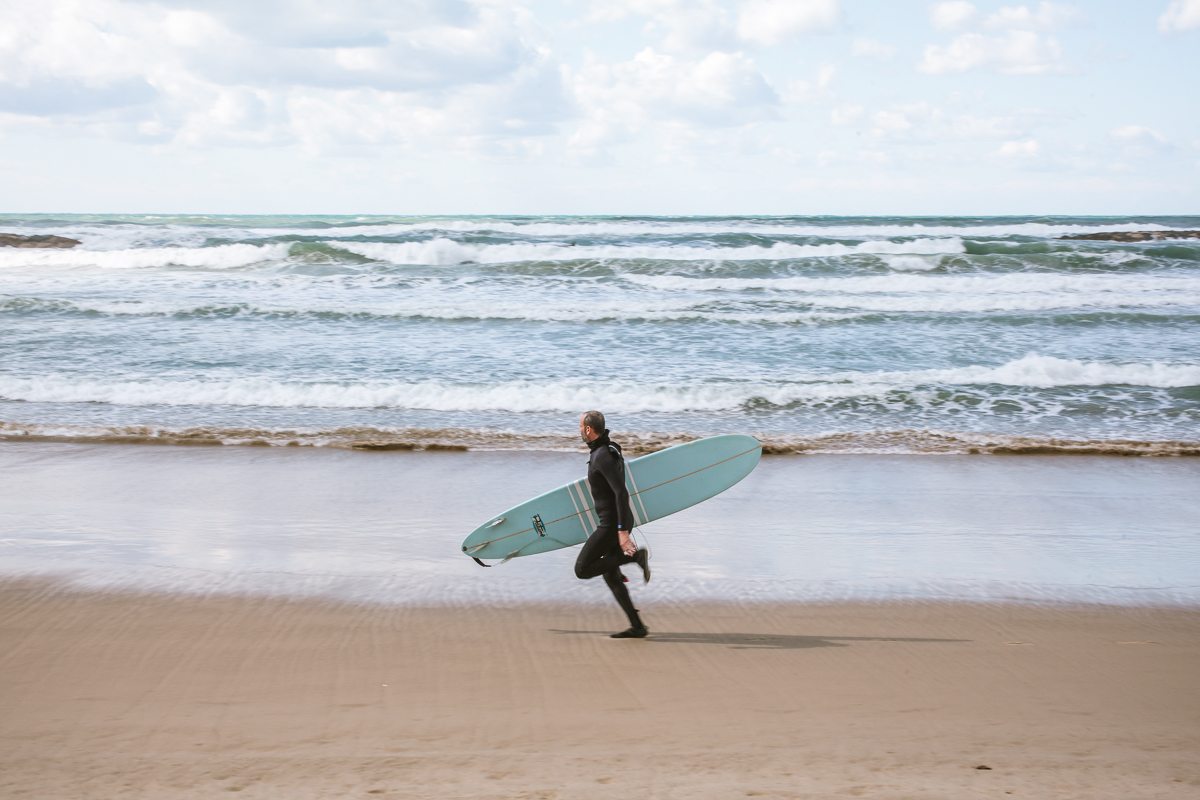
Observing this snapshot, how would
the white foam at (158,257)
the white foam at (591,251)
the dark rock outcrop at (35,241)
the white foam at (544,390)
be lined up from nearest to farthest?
the white foam at (544,390) → the white foam at (158,257) → the white foam at (591,251) → the dark rock outcrop at (35,241)

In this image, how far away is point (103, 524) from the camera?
6.26 metres

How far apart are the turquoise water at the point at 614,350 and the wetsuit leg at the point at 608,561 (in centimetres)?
441

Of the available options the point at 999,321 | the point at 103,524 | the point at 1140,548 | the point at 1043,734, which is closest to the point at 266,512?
the point at 103,524

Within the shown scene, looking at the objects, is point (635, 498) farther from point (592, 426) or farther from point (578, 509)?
→ point (592, 426)

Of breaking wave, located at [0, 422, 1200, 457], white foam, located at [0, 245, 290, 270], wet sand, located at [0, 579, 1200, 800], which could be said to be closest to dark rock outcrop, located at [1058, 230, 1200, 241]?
breaking wave, located at [0, 422, 1200, 457]

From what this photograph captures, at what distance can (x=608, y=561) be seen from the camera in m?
4.43

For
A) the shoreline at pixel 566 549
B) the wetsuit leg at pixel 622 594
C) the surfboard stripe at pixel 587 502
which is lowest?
the shoreline at pixel 566 549

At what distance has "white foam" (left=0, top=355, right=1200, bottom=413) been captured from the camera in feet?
34.4

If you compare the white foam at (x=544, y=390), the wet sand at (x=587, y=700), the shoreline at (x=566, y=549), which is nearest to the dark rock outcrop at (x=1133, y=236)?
the white foam at (x=544, y=390)

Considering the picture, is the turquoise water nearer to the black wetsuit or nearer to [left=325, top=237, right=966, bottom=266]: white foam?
[left=325, top=237, right=966, bottom=266]: white foam

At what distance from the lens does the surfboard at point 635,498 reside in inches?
209

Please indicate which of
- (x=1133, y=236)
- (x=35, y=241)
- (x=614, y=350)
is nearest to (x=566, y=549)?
(x=614, y=350)

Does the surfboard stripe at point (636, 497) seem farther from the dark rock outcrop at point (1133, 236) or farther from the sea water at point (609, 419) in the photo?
the dark rock outcrop at point (1133, 236)

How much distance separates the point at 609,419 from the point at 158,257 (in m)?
23.1
